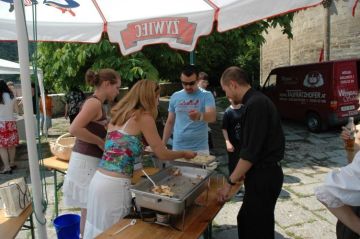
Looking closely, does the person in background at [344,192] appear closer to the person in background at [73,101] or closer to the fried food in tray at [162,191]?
the fried food in tray at [162,191]

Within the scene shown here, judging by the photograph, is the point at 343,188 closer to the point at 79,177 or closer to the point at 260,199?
the point at 260,199

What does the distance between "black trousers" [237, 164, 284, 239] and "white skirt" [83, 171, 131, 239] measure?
3.01 ft

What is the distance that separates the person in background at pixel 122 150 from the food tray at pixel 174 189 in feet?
0.64

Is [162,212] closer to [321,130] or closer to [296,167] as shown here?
[296,167]

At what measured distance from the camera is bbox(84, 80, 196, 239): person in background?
2451mm

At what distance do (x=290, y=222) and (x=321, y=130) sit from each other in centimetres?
612

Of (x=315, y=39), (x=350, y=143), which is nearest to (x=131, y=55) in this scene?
(x=350, y=143)

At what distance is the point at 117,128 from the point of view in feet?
8.14

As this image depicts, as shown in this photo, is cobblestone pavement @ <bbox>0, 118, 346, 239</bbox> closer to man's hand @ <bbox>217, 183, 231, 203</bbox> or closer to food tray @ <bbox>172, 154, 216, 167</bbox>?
food tray @ <bbox>172, 154, 216, 167</bbox>

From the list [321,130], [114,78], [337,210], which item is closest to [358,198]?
[337,210]

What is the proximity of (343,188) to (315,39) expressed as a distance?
49.6 feet

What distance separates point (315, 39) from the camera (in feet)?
50.0

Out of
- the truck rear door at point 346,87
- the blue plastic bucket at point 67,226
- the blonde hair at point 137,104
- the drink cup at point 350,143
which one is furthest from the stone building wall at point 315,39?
the blue plastic bucket at point 67,226

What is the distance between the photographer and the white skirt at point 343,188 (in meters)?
1.56
